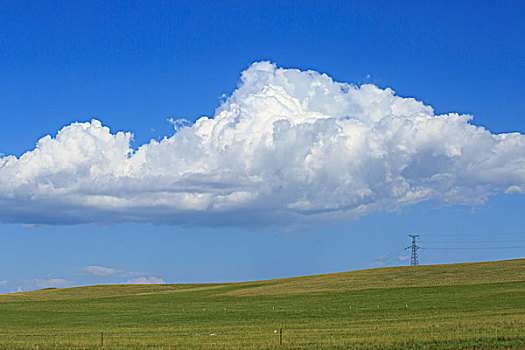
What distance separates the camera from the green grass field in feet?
107

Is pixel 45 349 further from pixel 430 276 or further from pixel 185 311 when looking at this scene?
pixel 430 276

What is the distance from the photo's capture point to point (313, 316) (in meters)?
53.4

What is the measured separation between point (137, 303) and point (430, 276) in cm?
4416

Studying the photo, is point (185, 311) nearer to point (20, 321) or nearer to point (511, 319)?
point (20, 321)

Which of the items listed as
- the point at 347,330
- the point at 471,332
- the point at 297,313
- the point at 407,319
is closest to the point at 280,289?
the point at 297,313

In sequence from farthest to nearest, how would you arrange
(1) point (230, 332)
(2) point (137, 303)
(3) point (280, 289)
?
1. (3) point (280, 289)
2. (2) point (137, 303)
3. (1) point (230, 332)

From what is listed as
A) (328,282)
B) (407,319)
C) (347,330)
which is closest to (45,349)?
(347,330)

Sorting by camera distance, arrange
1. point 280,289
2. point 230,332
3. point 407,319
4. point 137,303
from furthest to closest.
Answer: point 280,289 → point 137,303 → point 407,319 → point 230,332

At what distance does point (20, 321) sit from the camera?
60500 millimetres

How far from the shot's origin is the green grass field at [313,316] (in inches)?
1287

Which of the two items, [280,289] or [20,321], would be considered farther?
[280,289]

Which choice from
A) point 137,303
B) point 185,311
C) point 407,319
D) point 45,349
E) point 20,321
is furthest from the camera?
point 137,303

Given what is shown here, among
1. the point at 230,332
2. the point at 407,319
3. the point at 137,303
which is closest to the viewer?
the point at 230,332

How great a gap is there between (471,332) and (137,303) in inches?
2276
